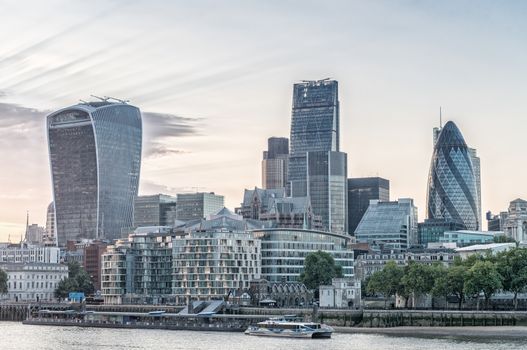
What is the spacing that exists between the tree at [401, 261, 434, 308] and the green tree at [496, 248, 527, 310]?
1338 centimetres

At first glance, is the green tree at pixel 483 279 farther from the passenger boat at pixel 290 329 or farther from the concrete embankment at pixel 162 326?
the concrete embankment at pixel 162 326

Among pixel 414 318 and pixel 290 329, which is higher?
pixel 414 318

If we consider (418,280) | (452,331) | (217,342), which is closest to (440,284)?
(418,280)

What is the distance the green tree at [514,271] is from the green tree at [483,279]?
363 cm

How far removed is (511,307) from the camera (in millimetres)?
190875

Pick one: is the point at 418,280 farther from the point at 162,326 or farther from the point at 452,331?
the point at 162,326

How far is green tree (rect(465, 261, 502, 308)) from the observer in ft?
596

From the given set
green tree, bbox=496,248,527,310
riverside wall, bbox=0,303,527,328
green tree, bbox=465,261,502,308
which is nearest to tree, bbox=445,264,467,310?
green tree, bbox=465,261,502,308

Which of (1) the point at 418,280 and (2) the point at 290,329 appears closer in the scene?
(2) the point at 290,329

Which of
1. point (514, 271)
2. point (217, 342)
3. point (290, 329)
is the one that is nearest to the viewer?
point (217, 342)

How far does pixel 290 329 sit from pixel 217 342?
53.1 ft

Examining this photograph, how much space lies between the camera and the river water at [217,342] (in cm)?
13550

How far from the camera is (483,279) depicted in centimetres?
18212

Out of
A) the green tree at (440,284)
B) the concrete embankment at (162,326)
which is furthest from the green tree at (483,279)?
the concrete embankment at (162,326)
